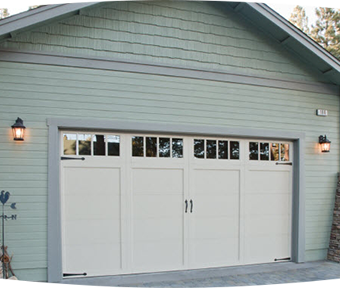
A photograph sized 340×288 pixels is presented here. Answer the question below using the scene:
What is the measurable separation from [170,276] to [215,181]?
58.6 inches

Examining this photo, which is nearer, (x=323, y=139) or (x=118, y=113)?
(x=118, y=113)

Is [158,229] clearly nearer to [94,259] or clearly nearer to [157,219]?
A: [157,219]

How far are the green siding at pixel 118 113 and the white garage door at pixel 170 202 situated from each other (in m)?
0.31

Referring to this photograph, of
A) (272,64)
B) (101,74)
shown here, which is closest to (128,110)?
(101,74)

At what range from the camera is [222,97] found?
4.30 meters

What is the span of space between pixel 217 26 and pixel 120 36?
153 cm

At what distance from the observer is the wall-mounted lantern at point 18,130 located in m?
3.39

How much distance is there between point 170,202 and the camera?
4.09 m

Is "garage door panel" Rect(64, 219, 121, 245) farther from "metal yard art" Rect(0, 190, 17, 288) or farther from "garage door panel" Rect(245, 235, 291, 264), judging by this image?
"garage door panel" Rect(245, 235, 291, 264)

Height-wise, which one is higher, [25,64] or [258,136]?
[25,64]

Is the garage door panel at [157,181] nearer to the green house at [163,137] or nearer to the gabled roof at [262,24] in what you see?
the green house at [163,137]

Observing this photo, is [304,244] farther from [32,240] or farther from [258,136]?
[32,240]

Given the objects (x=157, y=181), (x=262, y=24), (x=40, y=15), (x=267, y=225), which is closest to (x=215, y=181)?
(x=157, y=181)

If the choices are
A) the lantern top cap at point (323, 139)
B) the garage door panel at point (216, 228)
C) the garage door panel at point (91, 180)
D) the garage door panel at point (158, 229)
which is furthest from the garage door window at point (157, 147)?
the lantern top cap at point (323, 139)
